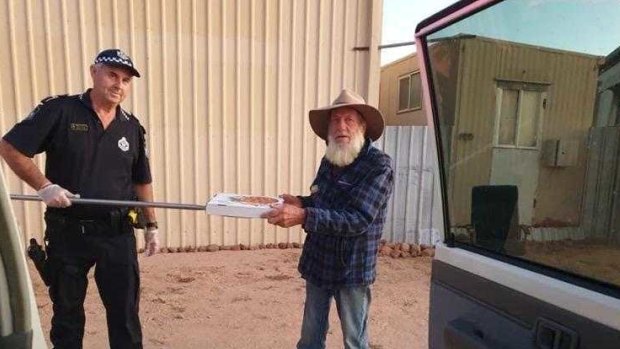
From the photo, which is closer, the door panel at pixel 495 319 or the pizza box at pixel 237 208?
the door panel at pixel 495 319

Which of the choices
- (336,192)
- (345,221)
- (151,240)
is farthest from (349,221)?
(151,240)

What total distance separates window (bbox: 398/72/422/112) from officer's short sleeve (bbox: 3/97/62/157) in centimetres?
1034

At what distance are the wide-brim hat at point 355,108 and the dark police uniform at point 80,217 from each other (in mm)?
1207

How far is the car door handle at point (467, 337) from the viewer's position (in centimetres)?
132

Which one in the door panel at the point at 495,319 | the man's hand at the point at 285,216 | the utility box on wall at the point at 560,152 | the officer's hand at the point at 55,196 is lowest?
the door panel at the point at 495,319

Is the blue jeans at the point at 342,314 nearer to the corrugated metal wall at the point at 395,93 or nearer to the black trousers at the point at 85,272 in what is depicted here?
the black trousers at the point at 85,272

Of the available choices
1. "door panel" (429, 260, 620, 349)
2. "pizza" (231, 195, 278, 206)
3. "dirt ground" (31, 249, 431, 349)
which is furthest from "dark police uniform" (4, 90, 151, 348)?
"door panel" (429, 260, 620, 349)

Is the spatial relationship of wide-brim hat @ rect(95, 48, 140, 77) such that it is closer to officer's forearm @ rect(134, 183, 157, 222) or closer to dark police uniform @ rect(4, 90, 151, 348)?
dark police uniform @ rect(4, 90, 151, 348)

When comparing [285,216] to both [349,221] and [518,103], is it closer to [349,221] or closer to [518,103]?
[349,221]

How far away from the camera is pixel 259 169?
5938 millimetres

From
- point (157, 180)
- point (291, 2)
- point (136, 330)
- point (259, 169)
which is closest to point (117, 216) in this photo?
point (136, 330)

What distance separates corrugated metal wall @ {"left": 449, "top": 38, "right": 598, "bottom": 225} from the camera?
1198 millimetres

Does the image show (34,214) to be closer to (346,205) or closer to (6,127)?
(6,127)

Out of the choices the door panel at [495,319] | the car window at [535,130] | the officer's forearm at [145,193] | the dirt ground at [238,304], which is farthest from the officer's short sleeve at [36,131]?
the door panel at [495,319]
